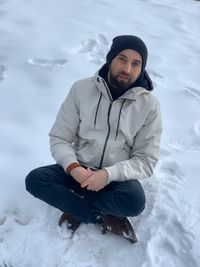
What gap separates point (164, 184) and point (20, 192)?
102 centimetres

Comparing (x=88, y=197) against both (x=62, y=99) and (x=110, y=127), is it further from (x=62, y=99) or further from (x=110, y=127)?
(x=62, y=99)

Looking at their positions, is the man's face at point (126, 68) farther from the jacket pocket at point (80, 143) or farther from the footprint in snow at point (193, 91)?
the footprint in snow at point (193, 91)

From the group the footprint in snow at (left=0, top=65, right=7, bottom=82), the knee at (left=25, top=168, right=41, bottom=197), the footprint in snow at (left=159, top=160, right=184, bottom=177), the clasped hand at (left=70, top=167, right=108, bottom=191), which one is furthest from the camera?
the footprint in snow at (left=0, top=65, right=7, bottom=82)

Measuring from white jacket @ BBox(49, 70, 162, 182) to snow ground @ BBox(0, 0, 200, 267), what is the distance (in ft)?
1.26

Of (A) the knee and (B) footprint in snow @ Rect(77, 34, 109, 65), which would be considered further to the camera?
(B) footprint in snow @ Rect(77, 34, 109, 65)

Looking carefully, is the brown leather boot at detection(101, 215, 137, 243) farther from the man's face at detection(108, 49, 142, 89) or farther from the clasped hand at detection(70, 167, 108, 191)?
the man's face at detection(108, 49, 142, 89)

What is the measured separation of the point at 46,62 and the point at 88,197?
8.13 feet

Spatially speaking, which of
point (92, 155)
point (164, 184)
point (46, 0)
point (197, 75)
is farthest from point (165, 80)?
point (46, 0)

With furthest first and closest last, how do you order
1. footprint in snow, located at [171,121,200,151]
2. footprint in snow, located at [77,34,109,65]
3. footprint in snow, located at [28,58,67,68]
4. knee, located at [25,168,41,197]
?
footprint in snow, located at [77,34,109,65] < footprint in snow, located at [28,58,67,68] < footprint in snow, located at [171,121,200,151] < knee, located at [25,168,41,197]

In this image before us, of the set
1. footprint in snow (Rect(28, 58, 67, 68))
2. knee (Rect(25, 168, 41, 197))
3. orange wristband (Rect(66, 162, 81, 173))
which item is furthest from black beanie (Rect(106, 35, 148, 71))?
footprint in snow (Rect(28, 58, 67, 68))

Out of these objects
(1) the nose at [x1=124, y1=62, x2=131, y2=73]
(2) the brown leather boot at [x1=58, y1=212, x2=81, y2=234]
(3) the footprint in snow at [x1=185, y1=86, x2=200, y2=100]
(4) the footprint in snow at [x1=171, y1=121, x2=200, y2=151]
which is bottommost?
(3) the footprint in snow at [x1=185, y1=86, x2=200, y2=100]

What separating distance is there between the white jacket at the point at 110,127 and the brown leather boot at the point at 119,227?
11.6 inches

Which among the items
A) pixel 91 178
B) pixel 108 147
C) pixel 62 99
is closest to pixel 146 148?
pixel 108 147

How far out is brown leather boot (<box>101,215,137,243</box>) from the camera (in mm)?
2689
